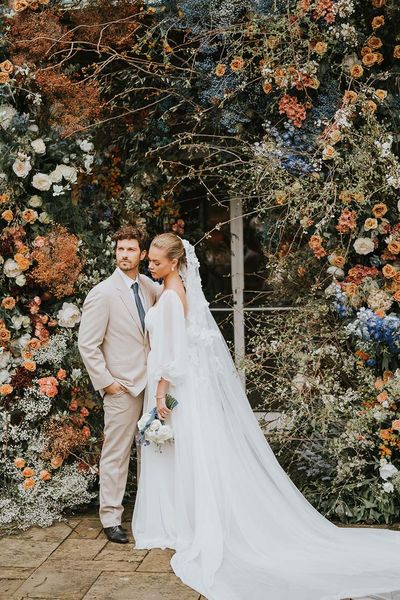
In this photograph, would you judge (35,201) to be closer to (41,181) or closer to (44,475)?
(41,181)

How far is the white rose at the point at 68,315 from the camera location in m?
5.30

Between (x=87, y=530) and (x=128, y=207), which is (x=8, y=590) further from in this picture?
(x=128, y=207)

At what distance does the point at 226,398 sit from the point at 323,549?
100 centimetres

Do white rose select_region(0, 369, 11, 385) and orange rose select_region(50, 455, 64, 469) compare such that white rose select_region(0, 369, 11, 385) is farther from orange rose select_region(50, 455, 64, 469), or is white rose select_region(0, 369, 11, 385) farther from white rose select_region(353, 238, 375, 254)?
white rose select_region(353, 238, 375, 254)

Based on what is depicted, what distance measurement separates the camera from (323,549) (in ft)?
13.9

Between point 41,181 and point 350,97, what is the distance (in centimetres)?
204

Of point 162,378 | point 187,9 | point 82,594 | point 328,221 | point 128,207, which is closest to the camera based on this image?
point 82,594

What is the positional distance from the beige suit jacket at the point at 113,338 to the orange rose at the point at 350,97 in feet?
5.81

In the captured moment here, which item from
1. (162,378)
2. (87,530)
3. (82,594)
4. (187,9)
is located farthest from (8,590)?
(187,9)

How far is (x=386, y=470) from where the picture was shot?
4.78m

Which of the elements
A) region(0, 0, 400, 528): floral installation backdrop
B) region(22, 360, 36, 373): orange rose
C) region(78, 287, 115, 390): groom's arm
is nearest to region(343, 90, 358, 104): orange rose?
region(0, 0, 400, 528): floral installation backdrop

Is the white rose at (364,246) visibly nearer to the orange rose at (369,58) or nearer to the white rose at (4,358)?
the orange rose at (369,58)

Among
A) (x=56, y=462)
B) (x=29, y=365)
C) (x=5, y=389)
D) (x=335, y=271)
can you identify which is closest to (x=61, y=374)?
(x=29, y=365)

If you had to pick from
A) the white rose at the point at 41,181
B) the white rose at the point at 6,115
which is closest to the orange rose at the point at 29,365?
the white rose at the point at 41,181
